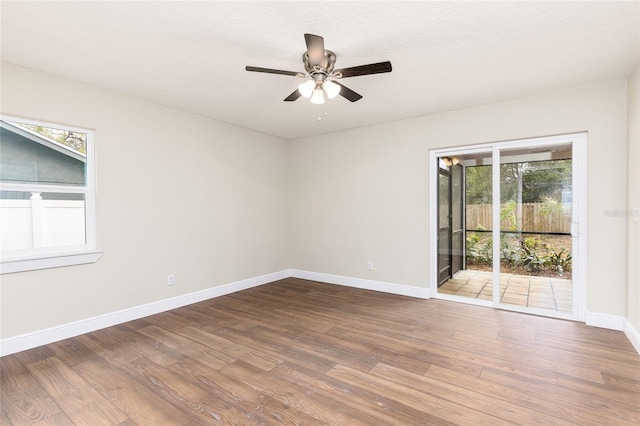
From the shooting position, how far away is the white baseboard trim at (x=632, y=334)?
271cm

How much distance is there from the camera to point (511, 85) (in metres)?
3.25

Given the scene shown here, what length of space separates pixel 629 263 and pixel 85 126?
18.7 feet

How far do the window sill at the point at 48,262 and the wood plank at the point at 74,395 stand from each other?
856mm

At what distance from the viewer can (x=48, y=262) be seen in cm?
296

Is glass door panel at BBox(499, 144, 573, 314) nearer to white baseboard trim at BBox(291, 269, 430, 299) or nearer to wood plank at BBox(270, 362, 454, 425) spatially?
white baseboard trim at BBox(291, 269, 430, 299)

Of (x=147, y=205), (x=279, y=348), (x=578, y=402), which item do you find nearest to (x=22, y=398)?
(x=279, y=348)

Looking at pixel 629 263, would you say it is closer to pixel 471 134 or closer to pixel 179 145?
pixel 471 134

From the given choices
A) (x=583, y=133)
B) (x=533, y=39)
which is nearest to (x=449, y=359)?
(x=533, y=39)

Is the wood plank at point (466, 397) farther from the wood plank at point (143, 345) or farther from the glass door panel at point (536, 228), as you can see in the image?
the glass door panel at point (536, 228)

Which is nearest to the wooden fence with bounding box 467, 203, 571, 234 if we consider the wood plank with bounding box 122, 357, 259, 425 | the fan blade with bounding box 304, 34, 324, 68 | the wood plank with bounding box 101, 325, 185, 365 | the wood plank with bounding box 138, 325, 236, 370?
the fan blade with bounding box 304, 34, 324, 68

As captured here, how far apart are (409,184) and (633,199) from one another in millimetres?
2298

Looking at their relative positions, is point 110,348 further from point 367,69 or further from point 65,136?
point 367,69

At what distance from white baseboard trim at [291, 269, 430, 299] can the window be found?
127 inches

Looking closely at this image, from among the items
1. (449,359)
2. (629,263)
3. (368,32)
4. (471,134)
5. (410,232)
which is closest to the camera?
(368,32)
